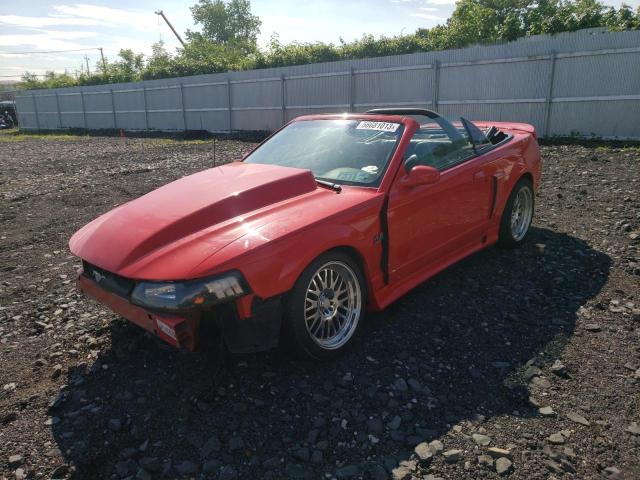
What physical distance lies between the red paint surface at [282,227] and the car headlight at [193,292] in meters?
0.05

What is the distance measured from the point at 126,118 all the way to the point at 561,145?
24615 millimetres

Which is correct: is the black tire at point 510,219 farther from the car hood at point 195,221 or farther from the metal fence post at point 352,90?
the metal fence post at point 352,90

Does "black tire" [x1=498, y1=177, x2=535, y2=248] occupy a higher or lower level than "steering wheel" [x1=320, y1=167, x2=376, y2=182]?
lower

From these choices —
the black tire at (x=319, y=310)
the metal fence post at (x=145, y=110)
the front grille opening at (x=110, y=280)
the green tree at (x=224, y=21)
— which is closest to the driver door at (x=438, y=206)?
Answer: the black tire at (x=319, y=310)

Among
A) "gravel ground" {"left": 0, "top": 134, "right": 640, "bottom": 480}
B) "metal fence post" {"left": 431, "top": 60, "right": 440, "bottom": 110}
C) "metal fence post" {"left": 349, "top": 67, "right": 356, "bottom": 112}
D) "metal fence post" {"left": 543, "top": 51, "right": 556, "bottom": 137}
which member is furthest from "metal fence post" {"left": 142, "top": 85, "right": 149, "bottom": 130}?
"gravel ground" {"left": 0, "top": 134, "right": 640, "bottom": 480}

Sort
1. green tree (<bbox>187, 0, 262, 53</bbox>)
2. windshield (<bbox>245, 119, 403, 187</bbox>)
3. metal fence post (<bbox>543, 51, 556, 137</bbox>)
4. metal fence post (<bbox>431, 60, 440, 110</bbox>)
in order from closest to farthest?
1. windshield (<bbox>245, 119, 403, 187</bbox>)
2. metal fence post (<bbox>543, 51, 556, 137</bbox>)
3. metal fence post (<bbox>431, 60, 440, 110</bbox>)
4. green tree (<bbox>187, 0, 262, 53</bbox>)

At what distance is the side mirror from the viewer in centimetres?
339

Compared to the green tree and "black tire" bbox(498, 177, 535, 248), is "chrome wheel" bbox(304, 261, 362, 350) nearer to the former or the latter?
"black tire" bbox(498, 177, 535, 248)

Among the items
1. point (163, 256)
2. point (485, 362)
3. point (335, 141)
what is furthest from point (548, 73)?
point (163, 256)

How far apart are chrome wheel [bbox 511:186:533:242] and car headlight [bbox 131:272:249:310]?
11.4ft

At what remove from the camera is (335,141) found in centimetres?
389

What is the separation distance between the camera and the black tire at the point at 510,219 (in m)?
4.80

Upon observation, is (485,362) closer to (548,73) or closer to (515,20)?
(548,73)

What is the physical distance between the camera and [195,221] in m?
2.97
